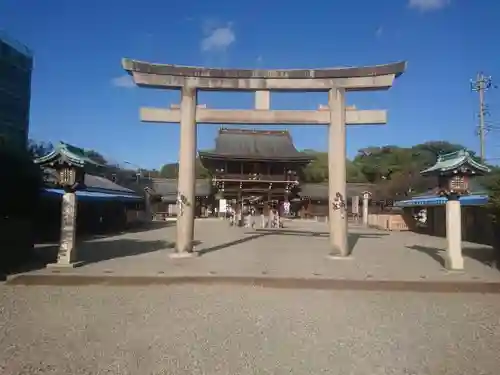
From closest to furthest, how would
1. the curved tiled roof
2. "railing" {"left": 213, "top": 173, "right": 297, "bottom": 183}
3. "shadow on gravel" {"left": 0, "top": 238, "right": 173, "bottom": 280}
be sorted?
"shadow on gravel" {"left": 0, "top": 238, "right": 173, "bottom": 280} < "railing" {"left": 213, "top": 173, "right": 297, "bottom": 183} < the curved tiled roof

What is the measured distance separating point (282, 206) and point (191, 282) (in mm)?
31484

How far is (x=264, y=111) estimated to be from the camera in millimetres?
12594

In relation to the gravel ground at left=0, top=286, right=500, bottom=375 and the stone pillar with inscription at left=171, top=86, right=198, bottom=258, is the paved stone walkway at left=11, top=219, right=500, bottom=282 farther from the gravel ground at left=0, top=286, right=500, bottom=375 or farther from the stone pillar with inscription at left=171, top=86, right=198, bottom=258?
the gravel ground at left=0, top=286, right=500, bottom=375

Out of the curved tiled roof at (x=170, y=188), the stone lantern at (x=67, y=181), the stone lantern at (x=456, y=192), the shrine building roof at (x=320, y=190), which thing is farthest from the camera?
the shrine building roof at (x=320, y=190)

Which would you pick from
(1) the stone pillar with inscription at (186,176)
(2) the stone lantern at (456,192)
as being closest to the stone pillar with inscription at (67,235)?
(1) the stone pillar with inscription at (186,176)

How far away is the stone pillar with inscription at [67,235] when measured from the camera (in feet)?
32.4

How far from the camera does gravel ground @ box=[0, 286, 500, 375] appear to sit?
14.0ft

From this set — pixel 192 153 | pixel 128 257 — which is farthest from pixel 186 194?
pixel 128 257

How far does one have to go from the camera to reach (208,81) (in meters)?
12.5

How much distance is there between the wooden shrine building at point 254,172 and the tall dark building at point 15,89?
1652 centimetres

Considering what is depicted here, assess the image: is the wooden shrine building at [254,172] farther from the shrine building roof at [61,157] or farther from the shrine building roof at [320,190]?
the shrine building roof at [61,157]

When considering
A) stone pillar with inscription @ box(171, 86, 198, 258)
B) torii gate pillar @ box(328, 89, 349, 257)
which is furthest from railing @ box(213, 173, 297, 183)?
torii gate pillar @ box(328, 89, 349, 257)

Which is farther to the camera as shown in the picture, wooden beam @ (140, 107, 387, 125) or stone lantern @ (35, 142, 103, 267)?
wooden beam @ (140, 107, 387, 125)

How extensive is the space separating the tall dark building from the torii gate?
1120 cm
